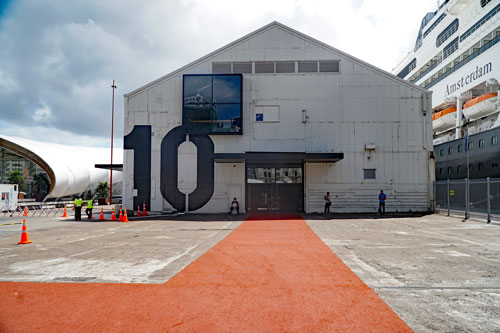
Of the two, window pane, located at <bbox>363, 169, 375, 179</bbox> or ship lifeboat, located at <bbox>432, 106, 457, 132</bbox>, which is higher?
ship lifeboat, located at <bbox>432, 106, 457, 132</bbox>

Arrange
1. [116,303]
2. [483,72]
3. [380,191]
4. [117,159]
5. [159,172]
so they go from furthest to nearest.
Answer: [117,159] < [483,72] < [159,172] < [380,191] < [116,303]

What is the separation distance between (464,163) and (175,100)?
24.7m

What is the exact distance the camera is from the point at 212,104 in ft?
78.0

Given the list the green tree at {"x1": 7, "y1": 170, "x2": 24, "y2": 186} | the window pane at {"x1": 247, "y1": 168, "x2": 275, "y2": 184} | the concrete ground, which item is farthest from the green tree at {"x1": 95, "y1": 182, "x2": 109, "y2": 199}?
the concrete ground

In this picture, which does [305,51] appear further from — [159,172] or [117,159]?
[117,159]

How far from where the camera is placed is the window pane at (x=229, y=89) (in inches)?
928

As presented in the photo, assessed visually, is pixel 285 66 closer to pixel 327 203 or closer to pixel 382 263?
pixel 327 203

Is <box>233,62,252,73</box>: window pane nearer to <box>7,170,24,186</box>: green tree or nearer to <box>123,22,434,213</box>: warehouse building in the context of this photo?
<box>123,22,434,213</box>: warehouse building

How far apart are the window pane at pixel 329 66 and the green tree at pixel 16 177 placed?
47748mm

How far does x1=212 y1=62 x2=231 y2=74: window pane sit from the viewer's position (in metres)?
24.4

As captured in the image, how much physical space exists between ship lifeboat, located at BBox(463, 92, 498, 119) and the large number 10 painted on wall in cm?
2165

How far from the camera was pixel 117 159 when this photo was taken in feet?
194

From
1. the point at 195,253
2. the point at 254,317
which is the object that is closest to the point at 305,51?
the point at 195,253

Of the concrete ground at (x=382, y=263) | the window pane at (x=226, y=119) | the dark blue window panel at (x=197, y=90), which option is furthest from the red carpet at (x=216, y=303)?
the dark blue window panel at (x=197, y=90)
